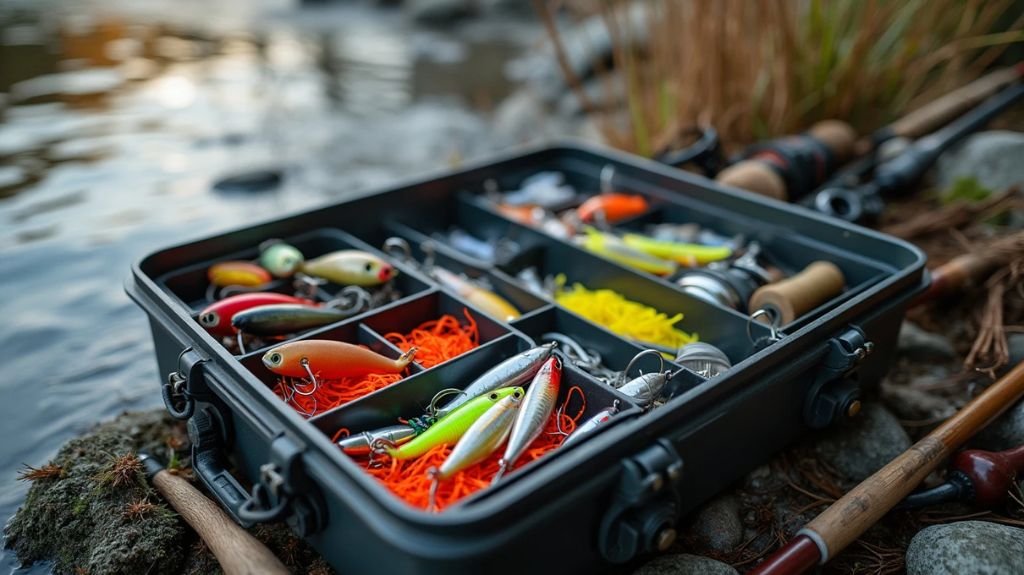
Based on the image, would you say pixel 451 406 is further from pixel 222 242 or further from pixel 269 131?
pixel 269 131

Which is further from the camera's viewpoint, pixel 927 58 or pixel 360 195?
pixel 927 58

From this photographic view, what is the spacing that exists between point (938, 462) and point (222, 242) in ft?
7.24

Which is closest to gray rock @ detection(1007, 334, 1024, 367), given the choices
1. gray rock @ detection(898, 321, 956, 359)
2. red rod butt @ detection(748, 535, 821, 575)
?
gray rock @ detection(898, 321, 956, 359)

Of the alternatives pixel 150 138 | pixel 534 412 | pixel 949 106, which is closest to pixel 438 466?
pixel 534 412

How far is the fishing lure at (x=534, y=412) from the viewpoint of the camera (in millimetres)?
1732

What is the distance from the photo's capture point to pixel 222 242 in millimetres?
2561

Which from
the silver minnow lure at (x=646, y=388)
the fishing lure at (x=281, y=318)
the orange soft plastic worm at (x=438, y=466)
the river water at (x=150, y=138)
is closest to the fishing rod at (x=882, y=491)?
the silver minnow lure at (x=646, y=388)

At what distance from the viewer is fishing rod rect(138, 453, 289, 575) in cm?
171

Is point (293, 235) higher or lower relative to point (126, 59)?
higher

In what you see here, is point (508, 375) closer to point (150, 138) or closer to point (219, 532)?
point (219, 532)


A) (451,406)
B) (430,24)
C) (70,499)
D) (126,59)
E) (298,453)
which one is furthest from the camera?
(430,24)

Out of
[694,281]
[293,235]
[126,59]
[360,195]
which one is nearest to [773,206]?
[694,281]

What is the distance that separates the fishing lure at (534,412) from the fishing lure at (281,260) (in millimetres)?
969

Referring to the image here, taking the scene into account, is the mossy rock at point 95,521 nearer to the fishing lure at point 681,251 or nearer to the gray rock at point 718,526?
the gray rock at point 718,526
